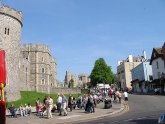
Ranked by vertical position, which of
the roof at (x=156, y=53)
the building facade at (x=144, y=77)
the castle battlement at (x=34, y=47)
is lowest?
the building facade at (x=144, y=77)

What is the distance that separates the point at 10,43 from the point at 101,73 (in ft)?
171

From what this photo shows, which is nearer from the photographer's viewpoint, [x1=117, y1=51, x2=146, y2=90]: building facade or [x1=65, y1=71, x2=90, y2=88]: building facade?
[x1=117, y1=51, x2=146, y2=90]: building facade

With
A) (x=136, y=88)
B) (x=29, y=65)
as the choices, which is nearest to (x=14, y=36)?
(x=29, y=65)

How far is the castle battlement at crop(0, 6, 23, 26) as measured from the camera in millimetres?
44906

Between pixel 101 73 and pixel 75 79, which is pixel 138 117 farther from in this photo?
pixel 75 79

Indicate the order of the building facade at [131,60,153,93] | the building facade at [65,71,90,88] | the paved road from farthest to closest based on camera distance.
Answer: the building facade at [65,71,90,88], the building facade at [131,60,153,93], the paved road

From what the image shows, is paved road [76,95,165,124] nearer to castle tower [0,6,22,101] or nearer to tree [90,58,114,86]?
castle tower [0,6,22,101]

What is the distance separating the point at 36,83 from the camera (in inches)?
2842

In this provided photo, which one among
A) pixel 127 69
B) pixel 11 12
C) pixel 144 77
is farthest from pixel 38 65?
pixel 127 69

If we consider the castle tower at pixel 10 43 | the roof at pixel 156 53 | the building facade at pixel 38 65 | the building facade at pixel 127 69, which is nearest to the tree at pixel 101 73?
the building facade at pixel 127 69

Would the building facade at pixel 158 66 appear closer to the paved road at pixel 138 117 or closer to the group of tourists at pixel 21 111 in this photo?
the paved road at pixel 138 117

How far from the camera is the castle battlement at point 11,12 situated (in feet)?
147

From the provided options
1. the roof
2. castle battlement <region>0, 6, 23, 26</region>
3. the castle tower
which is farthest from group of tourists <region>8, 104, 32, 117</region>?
the roof

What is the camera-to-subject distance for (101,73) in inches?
3716
